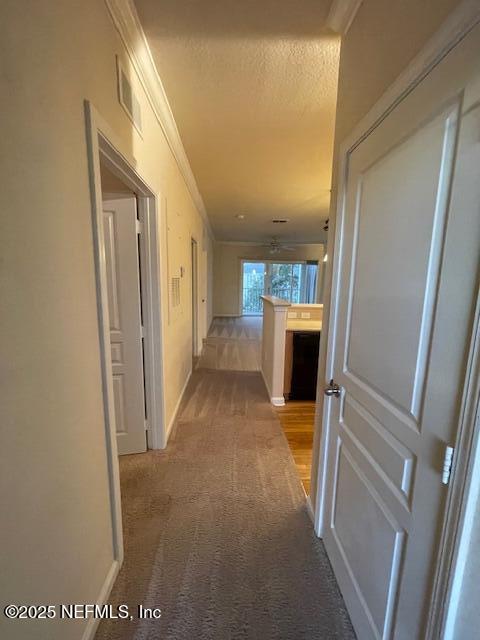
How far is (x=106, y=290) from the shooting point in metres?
1.17

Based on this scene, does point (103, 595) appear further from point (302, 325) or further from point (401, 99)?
point (302, 325)

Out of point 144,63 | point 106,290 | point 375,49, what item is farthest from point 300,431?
point 144,63

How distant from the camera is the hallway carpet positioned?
1.15 metres

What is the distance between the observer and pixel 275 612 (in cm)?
120

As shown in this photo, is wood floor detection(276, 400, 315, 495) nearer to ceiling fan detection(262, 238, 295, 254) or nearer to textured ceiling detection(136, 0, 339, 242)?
textured ceiling detection(136, 0, 339, 242)

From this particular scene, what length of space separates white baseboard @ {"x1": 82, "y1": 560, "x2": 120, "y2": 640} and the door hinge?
4.55 feet

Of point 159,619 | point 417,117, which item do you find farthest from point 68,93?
point 159,619

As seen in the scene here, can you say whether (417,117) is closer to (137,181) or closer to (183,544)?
(137,181)

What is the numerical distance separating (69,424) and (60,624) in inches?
25.1

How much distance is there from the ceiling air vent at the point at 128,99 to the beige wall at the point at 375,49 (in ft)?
3.46

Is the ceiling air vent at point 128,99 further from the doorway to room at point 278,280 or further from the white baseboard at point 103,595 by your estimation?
the doorway to room at point 278,280

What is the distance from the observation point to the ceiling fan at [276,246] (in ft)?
27.5

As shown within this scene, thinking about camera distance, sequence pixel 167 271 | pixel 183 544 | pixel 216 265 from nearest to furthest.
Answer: pixel 183 544, pixel 167 271, pixel 216 265

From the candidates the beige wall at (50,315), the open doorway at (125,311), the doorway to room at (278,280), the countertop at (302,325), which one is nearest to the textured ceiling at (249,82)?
the beige wall at (50,315)
